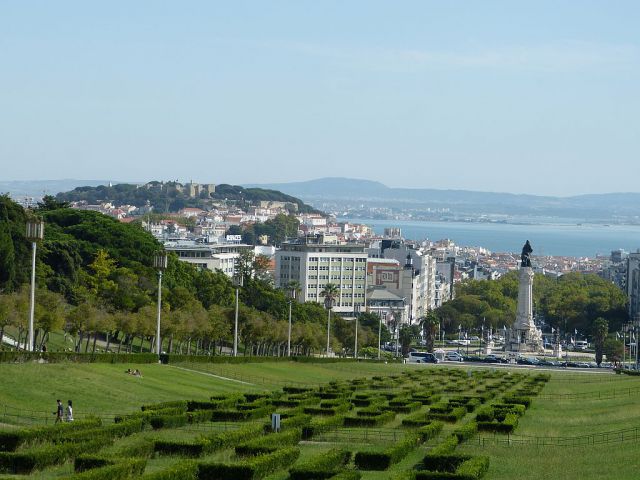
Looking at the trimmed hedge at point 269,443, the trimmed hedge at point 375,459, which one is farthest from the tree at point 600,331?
the trimmed hedge at point 375,459

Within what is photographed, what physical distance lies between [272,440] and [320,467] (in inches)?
212

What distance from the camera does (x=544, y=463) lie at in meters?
41.8

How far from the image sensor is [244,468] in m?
35.3

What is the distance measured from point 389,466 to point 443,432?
9734mm

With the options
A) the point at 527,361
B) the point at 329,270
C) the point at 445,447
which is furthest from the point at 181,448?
the point at 329,270

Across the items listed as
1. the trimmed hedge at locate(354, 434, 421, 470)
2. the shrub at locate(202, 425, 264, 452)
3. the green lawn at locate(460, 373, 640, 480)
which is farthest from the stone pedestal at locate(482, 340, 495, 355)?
the trimmed hedge at locate(354, 434, 421, 470)

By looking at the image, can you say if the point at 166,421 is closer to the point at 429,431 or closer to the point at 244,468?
the point at 429,431

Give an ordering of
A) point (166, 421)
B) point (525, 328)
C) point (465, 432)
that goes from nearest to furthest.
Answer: point (166, 421) → point (465, 432) → point (525, 328)

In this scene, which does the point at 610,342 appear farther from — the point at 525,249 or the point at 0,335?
the point at 0,335

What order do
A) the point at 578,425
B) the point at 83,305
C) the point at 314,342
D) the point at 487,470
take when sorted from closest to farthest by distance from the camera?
the point at 487,470, the point at 578,425, the point at 83,305, the point at 314,342

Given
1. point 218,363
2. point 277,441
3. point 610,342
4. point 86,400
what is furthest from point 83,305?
point 610,342

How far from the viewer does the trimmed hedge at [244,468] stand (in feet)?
115

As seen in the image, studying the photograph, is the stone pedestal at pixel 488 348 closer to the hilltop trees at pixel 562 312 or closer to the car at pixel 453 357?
the hilltop trees at pixel 562 312

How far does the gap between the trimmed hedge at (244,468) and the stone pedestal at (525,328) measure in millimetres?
125774
